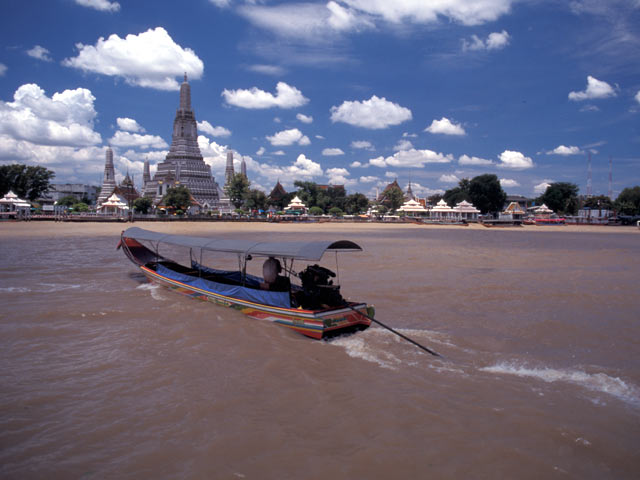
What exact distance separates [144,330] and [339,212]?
6016cm

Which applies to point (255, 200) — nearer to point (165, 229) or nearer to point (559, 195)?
point (165, 229)

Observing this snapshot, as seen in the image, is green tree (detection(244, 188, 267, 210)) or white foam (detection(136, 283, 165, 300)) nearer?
white foam (detection(136, 283, 165, 300))

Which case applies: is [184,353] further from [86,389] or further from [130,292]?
[130,292]

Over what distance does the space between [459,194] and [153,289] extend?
76308mm

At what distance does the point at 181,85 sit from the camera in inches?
2876

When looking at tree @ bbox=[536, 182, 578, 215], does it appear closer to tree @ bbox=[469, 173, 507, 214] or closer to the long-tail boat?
tree @ bbox=[469, 173, 507, 214]

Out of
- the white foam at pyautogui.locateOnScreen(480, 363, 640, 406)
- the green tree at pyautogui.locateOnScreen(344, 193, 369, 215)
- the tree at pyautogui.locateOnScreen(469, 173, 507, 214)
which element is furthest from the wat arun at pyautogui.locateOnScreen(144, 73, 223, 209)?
the white foam at pyautogui.locateOnScreen(480, 363, 640, 406)

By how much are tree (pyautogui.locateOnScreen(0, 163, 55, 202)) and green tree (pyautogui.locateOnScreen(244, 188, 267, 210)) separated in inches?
997

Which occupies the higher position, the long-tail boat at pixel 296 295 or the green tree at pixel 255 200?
the green tree at pixel 255 200

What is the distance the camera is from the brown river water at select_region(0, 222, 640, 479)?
3691mm

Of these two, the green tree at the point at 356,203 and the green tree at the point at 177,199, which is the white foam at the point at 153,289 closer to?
the green tree at the point at 177,199

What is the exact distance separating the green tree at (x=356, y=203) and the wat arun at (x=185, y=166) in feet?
74.6

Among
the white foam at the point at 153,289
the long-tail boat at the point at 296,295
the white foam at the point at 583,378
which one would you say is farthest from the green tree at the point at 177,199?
the white foam at the point at 583,378

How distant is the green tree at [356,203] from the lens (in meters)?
69.9
